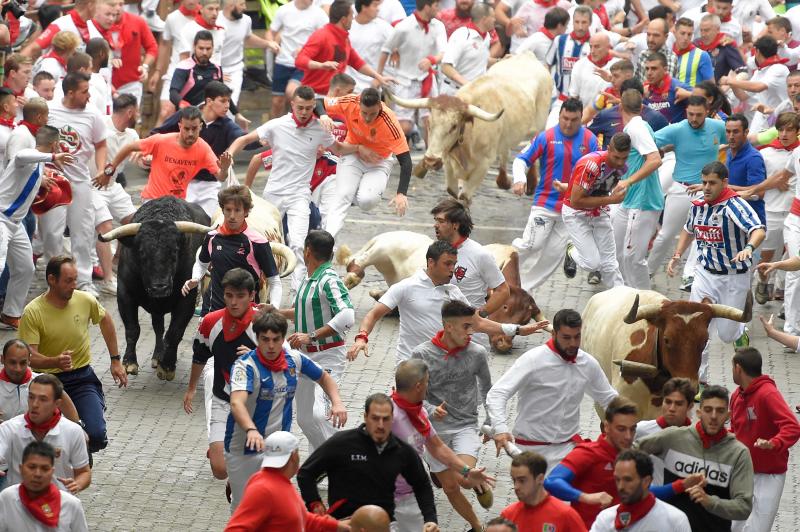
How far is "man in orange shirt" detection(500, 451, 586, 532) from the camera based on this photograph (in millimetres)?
7734

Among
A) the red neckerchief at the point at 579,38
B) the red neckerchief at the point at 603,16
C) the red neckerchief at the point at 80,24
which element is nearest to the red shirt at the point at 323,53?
the red neckerchief at the point at 80,24

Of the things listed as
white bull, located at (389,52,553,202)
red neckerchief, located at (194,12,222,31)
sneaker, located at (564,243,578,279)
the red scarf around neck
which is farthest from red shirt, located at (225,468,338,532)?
red neckerchief, located at (194,12,222,31)

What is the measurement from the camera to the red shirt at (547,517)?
7.73 meters

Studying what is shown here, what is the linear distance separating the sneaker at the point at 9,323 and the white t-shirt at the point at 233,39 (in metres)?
6.31

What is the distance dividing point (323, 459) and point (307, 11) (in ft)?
39.9

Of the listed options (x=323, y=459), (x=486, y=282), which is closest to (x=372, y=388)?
(x=486, y=282)

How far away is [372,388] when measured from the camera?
1266 cm

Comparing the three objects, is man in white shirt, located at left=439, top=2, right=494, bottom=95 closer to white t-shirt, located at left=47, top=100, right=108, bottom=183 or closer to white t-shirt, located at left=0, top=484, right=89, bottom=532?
white t-shirt, located at left=47, top=100, right=108, bottom=183

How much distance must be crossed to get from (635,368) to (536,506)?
9.36 ft

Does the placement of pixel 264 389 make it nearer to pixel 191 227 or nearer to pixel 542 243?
pixel 191 227

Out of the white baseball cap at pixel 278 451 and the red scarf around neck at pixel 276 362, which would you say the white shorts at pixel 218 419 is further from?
the white baseball cap at pixel 278 451

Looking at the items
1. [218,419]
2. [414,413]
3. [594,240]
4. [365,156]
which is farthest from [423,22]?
[414,413]

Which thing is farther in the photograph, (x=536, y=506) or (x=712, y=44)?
(x=712, y=44)

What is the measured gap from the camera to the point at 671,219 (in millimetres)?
14992
